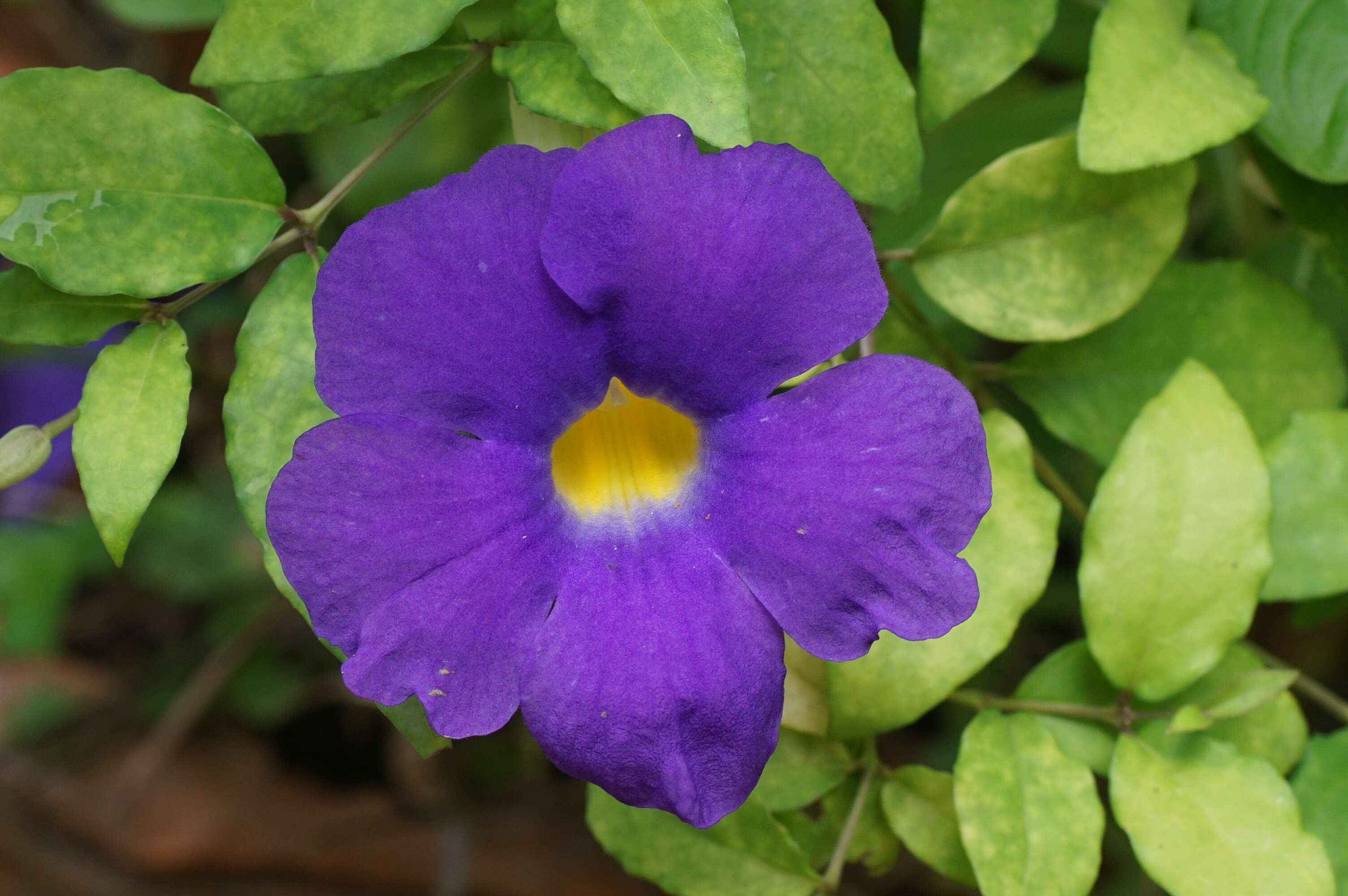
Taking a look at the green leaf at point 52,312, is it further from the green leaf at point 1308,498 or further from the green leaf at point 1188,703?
A: the green leaf at point 1308,498

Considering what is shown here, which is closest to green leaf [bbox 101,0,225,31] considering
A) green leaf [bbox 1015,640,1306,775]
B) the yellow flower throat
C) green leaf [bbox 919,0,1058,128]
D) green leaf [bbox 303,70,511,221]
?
green leaf [bbox 303,70,511,221]

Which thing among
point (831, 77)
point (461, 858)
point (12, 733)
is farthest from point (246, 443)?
point (12, 733)

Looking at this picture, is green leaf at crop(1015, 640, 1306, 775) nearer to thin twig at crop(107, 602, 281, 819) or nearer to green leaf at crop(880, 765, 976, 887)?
green leaf at crop(880, 765, 976, 887)

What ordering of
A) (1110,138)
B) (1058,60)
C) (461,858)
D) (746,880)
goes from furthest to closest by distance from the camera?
(461,858) < (1058,60) < (746,880) < (1110,138)

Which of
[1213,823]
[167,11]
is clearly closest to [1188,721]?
[1213,823]

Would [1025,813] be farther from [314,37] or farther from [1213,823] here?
[314,37]

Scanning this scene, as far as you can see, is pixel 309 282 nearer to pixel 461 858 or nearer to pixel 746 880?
pixel 746 880
